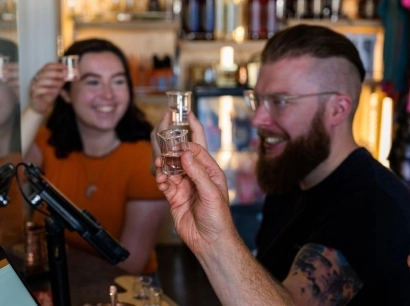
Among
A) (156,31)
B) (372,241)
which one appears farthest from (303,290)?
(156,31)

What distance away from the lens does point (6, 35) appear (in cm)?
218

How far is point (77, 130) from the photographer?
3.14m

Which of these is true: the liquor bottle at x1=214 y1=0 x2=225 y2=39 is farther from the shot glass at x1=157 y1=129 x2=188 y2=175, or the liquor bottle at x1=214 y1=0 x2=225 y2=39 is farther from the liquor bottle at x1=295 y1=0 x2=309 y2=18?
the shot glass at x1=157 y1=129 x2=188 y2=175

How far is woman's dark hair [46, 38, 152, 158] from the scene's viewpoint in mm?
3070

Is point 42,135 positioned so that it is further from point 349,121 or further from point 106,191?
point 349,121

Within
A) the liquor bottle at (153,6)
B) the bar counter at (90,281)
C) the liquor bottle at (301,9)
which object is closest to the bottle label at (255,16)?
the liquor bottle at (301,9)

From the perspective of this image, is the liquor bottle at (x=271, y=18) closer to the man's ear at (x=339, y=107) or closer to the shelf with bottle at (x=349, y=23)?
the shelf with bottle at (x=349, y=23)

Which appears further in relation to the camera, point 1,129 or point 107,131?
point 107,131

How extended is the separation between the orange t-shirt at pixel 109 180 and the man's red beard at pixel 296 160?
1.94 feet

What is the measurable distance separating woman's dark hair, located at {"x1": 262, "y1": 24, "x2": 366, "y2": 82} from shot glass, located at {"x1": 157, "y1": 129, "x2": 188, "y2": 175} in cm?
105

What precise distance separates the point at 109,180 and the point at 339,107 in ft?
3.38

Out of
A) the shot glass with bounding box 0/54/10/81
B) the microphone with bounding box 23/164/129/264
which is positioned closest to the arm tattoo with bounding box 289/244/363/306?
the microphone with bounding box 23/164/129/264

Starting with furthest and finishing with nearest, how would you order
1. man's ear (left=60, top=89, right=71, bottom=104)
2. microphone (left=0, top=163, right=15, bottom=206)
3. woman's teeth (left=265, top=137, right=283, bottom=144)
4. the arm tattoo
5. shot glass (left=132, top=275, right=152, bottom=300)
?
man's ear (left=60, top=89, right=71, bottom=104)
woman's teeth (left=265, top=137, right=283, bottom=144)
shot glass (left=132, top=275, right=152, bottom=300)
the arm tattoo
microphone (left=0, top=163, right=15, bottom=206)

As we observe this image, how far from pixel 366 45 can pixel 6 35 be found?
3852 millimetres
